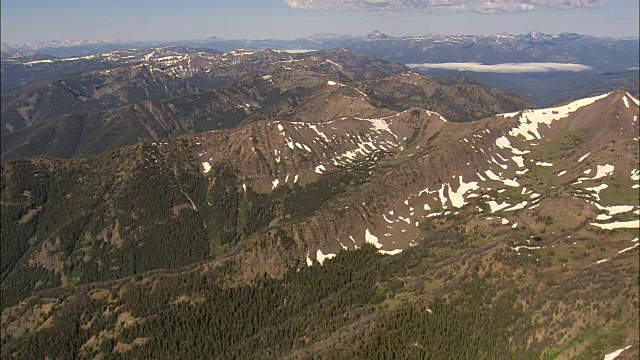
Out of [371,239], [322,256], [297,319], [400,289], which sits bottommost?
[297,319]

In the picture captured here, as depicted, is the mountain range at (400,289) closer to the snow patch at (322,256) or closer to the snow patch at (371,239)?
the snow patch at (371,239)

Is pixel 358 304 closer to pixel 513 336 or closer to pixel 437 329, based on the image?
pixel 437 329

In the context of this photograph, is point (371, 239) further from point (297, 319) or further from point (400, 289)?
point (297, 319)

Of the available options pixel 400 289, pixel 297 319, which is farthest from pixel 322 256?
pixel 400 289

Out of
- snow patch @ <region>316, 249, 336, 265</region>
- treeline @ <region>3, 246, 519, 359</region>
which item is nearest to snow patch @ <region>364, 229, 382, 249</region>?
treeline @ <region>3, 246, 519, 359</region>

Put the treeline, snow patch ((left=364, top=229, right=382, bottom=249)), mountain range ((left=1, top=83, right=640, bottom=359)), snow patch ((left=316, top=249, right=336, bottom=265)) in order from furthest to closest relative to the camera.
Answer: snow patch ((left=364, top=229, right=382, bottom=249)) → snow patch ((left=316, top=249, right=336, bottom=265)) → the treeline → mountain range ((left=1, top=83, right=640, bottom=359))

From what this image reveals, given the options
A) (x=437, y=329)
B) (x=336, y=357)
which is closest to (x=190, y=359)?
(x=336, y=357)

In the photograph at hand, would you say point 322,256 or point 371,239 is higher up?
point 371,239

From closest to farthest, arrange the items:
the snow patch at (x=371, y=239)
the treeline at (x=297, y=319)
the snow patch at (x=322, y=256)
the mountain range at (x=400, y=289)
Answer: the mountain range at (x=400, y=289) < the treeline at (x=297, y=319) < the snow patch at (x=322, y=256) < the snow patch at (x=371, y=239)

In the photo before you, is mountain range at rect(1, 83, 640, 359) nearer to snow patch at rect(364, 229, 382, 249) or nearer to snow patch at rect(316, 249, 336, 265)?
snow patch at rect(364, 229, 382, 249)

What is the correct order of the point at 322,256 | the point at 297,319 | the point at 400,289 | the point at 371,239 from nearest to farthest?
the point at 400,289, the point at 297,319, the point at 322,256, the point at 371,239

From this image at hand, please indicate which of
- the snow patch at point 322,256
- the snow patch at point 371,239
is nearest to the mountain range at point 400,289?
the snow patch at point 371,239
